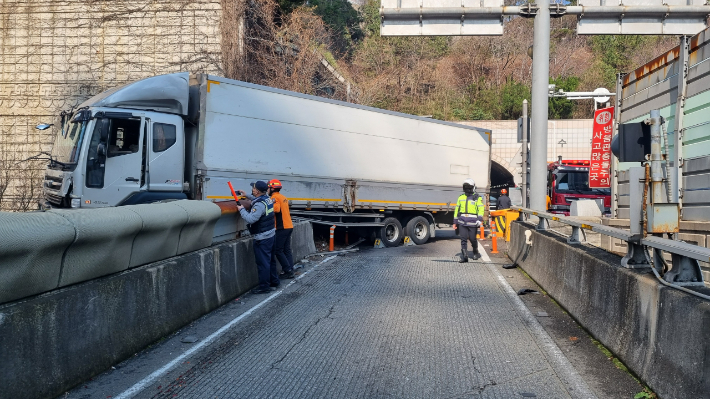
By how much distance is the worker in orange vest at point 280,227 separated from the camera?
35.6 feet

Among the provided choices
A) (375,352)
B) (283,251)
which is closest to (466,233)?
(283,251)

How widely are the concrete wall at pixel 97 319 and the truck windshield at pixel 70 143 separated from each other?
5617 mm

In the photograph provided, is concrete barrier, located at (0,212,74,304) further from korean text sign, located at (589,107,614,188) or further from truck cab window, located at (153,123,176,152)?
korean text sign, located at (589,107,614,188)

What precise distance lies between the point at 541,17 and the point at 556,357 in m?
10.4

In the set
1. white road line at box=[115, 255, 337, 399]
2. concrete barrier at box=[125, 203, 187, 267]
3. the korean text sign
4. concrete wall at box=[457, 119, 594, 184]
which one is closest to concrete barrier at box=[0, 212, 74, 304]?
white road line at box=[115, 255, 337, 399]

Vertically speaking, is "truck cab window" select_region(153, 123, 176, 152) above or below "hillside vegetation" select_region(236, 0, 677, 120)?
below

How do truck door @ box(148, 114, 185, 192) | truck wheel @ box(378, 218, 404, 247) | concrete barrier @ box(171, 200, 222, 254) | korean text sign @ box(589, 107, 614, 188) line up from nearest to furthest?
concrete barrier @ box(171, 200, 222, 254) < truck door @ box(148, 114, 185, 192) < korean text sign @ box(589, 107, 614, 188) < truck wheel @ box(378, 218, 404, 247)

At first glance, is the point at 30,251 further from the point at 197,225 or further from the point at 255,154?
the point at 255,154

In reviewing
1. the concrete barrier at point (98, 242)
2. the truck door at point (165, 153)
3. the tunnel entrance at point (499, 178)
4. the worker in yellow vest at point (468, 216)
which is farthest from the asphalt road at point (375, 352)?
the tunnel entrance at point (499, 178)

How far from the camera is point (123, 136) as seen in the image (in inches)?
523

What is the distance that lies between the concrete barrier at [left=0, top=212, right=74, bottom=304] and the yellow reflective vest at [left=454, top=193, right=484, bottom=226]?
32.5ft

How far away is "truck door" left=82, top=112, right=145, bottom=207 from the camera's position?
12953 mm

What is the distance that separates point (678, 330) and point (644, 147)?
2.03m

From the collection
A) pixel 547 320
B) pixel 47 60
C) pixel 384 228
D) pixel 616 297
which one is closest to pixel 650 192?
pixel 616 297
